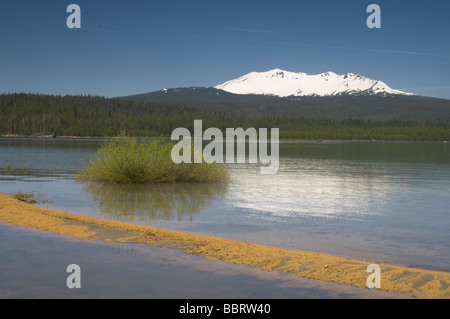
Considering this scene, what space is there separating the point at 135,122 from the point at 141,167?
143 metres

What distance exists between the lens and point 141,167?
20219 millimetres

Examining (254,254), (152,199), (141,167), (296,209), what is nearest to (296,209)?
(296,209)

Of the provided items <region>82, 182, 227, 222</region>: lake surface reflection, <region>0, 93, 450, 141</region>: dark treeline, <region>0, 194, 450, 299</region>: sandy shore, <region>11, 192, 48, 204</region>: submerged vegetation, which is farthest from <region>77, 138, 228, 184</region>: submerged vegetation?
<region>0, 93, 450, 141</region>: dark treeline

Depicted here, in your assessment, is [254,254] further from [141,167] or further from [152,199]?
[141,167]

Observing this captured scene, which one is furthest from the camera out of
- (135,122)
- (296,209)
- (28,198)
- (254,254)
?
(135,122)

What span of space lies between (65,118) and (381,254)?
511 feet

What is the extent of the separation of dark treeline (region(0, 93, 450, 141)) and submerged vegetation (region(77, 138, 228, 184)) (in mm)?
113404

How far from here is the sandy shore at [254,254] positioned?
739 centimetres

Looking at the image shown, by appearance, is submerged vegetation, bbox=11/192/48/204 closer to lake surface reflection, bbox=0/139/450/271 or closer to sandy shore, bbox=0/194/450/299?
lake surface reflection, bbox=0/139/450/271

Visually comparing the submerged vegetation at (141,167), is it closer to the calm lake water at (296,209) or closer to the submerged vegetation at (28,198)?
the calm lake water at (296,209)

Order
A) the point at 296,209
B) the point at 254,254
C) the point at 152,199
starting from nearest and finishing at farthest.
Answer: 1. the point at 254,254
2. the point at 296,209
3. the point at 152,199
